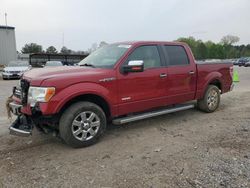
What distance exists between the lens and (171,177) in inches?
130

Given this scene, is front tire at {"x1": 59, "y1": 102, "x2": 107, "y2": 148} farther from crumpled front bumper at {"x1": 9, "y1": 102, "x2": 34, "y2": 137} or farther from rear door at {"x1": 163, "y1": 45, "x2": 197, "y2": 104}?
rear door at {"x1": 163, "y1": 45, "x2": 197, "y2": 104}

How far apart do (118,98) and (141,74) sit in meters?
0.72

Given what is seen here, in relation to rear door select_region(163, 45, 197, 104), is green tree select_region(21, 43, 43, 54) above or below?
above

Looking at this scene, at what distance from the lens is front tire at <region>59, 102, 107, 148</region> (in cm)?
418

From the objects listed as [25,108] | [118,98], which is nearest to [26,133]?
[25,108]

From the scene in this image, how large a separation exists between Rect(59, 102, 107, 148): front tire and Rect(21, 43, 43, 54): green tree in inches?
3056

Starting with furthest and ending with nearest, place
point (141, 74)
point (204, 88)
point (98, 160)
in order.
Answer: point (204, 88)
point (141, 74)
point (98, 160)

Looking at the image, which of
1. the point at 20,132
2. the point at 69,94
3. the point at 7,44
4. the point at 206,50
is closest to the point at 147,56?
Answer: the point at 69,94

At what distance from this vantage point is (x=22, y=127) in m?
4.34

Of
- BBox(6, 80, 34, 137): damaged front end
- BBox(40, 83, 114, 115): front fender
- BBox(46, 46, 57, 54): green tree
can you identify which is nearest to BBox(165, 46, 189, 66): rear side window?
BBox(40, 83, 114, 115): front fender

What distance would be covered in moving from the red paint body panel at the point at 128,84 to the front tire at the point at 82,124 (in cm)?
21

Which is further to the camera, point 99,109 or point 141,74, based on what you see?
point 141,74

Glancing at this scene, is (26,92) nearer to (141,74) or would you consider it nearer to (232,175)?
(141,74)

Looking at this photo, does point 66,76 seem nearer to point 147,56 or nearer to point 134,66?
point 134,66
